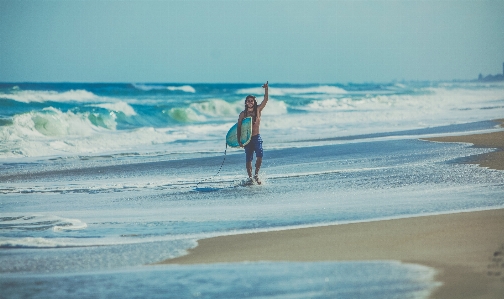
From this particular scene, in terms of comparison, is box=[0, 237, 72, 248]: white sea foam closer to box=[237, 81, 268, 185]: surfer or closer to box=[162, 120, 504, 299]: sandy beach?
box=[162, 120, 504, 299]: sandy beach

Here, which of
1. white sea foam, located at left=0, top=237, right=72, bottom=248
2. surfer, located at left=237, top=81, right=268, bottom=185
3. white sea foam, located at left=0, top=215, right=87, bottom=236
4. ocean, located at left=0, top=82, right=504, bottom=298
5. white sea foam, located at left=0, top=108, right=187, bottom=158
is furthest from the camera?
white sea foam, located at left=0, top=108, right=187, bottom=158

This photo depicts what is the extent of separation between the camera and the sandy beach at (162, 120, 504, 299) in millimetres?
4949

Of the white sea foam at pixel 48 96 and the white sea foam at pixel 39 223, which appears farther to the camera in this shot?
the white sea foam at pixel 48 96

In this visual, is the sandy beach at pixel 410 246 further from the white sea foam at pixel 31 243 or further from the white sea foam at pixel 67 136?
the white sea foam at pixel 67 136

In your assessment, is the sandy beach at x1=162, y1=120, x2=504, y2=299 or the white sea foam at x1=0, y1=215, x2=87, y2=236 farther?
the white sea foam at x1=0, y1=215, x2=87, y2=236

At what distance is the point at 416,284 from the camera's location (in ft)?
15.9

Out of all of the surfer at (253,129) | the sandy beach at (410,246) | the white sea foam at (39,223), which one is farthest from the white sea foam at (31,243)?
the surfer at (253,129)

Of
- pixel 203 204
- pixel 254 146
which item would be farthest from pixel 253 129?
pixel 203 204

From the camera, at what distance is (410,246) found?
19.3 feet

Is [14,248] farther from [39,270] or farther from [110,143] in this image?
[110,143]

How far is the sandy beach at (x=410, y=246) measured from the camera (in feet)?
16.2

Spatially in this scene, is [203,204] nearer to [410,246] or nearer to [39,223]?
[39,223]

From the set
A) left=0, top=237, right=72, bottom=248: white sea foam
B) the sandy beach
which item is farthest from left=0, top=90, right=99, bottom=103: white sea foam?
the sandy beach

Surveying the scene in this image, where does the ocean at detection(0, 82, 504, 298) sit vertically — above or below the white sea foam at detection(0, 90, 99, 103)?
below
